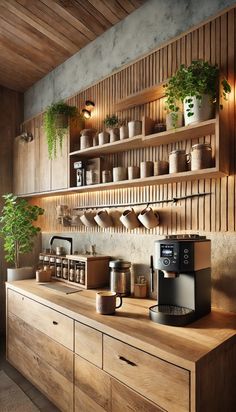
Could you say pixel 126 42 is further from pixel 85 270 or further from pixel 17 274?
pixel 17 274

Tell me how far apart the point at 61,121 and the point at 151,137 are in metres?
1.10

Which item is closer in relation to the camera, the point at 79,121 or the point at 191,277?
the point at 191,277

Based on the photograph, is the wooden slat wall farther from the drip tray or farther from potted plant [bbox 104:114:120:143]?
the drip tray

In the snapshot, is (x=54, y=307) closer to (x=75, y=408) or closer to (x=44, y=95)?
(x=75, y=408)

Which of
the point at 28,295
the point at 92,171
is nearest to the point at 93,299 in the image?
the point at 28,295

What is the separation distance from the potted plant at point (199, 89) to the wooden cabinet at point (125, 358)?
46.1 inches

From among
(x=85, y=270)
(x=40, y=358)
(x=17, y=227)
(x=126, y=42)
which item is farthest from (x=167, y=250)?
(x=17, y=227)

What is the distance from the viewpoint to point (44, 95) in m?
3.51

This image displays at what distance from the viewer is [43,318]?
216cm

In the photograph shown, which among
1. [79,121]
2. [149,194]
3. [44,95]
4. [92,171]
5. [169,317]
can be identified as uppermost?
[44,95]

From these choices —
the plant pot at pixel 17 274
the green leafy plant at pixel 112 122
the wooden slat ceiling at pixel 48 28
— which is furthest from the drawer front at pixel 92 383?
the wooden slat ceiling at pixel 48 28

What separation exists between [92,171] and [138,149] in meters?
0.46

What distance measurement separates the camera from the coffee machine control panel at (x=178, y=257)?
154 centimetres

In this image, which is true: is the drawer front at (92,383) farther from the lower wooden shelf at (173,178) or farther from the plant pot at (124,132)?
the plant pot at (124,132)
